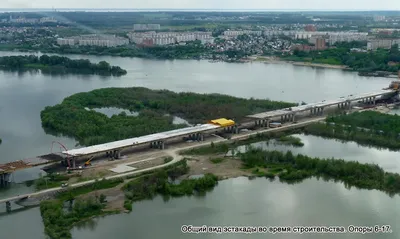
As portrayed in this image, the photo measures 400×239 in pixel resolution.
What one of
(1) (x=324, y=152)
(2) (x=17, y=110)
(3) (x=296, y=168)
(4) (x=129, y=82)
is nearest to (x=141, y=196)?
(3) (x=296, y=168)

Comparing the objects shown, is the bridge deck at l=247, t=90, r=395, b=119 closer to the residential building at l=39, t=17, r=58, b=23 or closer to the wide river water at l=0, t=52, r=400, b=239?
the wide river water at l=0, t=52, r=400, b=239

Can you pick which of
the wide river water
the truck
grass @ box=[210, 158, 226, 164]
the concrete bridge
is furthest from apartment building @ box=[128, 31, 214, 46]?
grass @ box=[210, 158, 226, 164]

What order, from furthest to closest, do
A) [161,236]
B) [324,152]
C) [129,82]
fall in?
[129,82]
[324,152]
[161,236]

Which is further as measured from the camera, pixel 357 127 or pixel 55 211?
pixel 357 127

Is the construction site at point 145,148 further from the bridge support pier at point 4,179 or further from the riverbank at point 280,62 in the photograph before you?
the riverbank at point 280,62

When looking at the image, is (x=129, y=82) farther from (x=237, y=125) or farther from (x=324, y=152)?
(x=324, y=152)

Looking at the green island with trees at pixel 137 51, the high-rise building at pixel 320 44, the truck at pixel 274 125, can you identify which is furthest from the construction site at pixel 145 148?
the high-rise building at pixel 320 44

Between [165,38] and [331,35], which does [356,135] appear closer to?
[165,38]
